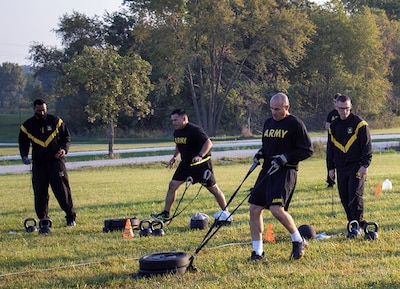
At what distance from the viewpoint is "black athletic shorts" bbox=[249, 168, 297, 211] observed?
293 inches

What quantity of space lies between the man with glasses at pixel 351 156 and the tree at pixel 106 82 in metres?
23.7

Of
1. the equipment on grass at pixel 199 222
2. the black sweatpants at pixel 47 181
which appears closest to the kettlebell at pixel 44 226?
the black sweatpants at pixel 47 181

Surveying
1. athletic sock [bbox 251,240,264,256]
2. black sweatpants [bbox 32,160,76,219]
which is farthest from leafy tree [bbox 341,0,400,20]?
athletic sock [bbox 251,240,264,256]

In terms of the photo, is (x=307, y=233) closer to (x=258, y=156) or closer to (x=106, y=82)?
(x=258, y=156)

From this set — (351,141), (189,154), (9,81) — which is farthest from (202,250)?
(9,81)

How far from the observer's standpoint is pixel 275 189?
746cm

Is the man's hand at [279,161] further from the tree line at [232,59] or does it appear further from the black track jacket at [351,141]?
the tree line at [232,59]

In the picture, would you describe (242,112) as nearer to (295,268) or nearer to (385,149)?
(385,149)

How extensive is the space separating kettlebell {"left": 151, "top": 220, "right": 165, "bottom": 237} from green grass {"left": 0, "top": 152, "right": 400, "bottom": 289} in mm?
104

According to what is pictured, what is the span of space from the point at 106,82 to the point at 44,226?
74.8ft

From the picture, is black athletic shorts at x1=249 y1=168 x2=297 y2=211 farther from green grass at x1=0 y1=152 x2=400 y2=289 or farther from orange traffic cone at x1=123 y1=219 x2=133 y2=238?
orange traffic cone at x1=123 y1=219 x2=133 y2=238

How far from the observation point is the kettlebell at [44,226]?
33.9 ft

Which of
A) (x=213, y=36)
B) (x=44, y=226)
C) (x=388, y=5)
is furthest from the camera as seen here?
(x=388, y=5)

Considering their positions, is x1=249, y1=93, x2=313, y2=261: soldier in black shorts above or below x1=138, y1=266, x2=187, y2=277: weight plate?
above
